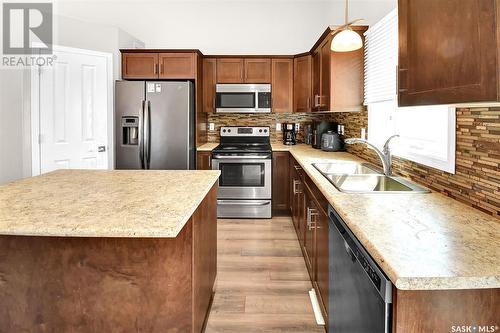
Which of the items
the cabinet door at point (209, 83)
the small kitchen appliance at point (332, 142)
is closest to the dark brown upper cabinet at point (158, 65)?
the cabinet door at point (209, 83)

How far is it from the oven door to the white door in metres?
1.39

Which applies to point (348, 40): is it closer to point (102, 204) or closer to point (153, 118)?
point (102, 204)

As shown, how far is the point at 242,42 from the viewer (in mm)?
5262

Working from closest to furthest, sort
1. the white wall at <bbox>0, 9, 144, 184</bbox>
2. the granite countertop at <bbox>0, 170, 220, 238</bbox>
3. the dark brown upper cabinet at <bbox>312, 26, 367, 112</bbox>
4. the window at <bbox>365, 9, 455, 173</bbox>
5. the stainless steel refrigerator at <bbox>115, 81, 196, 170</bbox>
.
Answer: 1. the granite countertop at <bbox>0, 170, 220, 238</bbox>
2. the window at <bbox>365, 9, 455, 173</bbox>
3. the dark brown upper cabinet at <bbox>312, 26, 367, 112</bbox>
4. the white wall at <bbox>0, 9, 144, 184</bbox>
5. the stainless steel refrigerator at <bbox>115, 81, 196, 170</bbox>

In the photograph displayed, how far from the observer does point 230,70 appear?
491cm

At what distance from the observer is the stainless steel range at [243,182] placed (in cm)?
459

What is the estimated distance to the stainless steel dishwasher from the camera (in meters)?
1.07

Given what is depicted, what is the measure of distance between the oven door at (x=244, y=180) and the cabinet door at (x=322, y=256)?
213cm

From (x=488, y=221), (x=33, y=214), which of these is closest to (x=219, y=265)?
(x=33, y=214)

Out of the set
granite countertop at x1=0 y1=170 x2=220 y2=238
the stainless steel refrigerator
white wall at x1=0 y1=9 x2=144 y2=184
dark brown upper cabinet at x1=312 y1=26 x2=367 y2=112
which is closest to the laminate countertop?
granite countertop at x1=0 y1=170 x2=220 y2=238

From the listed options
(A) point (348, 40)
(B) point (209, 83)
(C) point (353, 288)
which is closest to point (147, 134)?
(B) point (209, 83)

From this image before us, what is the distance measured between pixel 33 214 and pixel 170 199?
1.75ft

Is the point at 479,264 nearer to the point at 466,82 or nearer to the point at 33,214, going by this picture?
the point at 466,82

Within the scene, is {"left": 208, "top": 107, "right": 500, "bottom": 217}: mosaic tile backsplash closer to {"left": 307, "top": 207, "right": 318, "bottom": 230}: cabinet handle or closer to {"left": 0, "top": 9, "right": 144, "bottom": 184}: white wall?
{"left": 307, "top": 207, "right": 318, "bottom": 230}: cabinet handle
